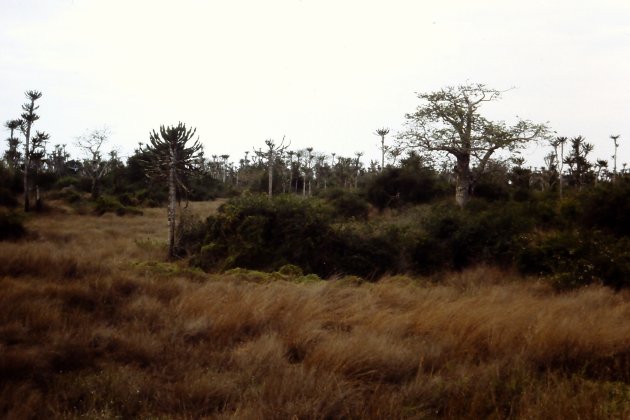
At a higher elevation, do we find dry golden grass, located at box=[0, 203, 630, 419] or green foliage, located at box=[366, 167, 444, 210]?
green foliage, located at box=[366, 167, 444, 210]

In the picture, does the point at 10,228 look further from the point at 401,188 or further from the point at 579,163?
the point at 579,163

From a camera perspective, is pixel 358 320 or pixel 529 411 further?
pixel 358 320

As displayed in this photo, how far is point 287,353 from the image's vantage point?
488 centimetres

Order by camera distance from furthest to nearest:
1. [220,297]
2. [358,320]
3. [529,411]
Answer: [220,297]
[358,320]
[529,411]

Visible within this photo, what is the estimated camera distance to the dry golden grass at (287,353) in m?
3.72

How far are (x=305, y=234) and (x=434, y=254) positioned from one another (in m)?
3.72

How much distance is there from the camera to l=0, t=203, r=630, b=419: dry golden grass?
3.72 metres

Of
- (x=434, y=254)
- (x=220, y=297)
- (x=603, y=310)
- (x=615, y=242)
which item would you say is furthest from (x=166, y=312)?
(x=615, y=242)

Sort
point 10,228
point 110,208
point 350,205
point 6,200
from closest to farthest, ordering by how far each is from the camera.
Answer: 1. point 10,228
2. point 350,205
3. point 6,200
4. point 110,208

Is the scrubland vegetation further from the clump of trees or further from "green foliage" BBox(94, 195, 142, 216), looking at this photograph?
"green foliage" BBox(94, 195, 142, 216)

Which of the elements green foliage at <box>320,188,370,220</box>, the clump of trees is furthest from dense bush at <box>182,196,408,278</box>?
green foliage at <box>320,188,370,220</box>

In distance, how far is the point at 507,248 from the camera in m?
12.9

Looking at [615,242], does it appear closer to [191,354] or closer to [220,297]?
[220,297]

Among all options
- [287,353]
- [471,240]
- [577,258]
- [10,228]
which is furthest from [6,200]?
[577,258]
